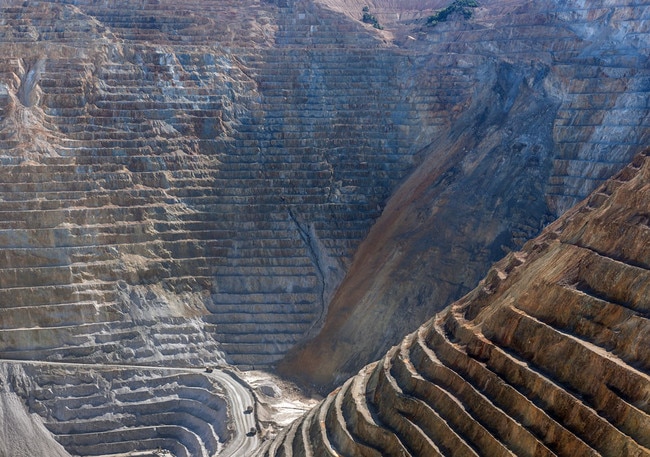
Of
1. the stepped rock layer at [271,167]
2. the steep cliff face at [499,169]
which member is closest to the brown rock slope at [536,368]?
the steep cliff face at [499,169]

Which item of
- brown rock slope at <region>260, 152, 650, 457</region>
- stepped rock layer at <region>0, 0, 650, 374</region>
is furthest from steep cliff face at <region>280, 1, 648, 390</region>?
brown rock slope at <region>260, 152, 650, 457</region>

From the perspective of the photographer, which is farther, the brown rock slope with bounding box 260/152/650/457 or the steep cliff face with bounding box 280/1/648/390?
the steep cliff face with bounding box 280/1/648/390

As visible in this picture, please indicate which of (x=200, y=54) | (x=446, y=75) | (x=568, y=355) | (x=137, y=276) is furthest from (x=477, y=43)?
(x=568, y=355)

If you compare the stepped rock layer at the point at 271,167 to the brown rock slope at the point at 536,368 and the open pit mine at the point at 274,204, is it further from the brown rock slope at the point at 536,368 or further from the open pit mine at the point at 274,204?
the brown rock slope at the point at 536,368

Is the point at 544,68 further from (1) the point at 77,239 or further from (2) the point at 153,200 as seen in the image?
(1) the point at 77,239

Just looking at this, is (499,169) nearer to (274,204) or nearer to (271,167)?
(274,204)

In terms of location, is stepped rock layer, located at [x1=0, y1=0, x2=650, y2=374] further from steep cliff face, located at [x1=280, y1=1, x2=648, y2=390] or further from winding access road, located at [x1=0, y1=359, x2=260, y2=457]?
winding access road, located at [x1=0, y1=359, x2=260, y2=457]
